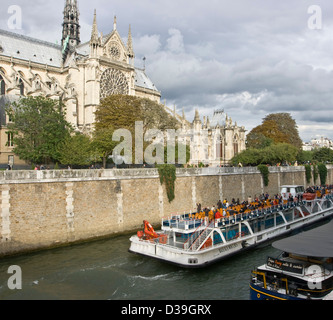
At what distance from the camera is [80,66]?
4841cm

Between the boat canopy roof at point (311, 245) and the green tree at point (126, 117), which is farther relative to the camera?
the green tree at point (126, 117)

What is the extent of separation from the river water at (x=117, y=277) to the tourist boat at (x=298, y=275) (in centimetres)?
178

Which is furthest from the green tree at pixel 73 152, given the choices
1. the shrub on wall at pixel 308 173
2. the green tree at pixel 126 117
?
the shrub on wall at pixel 308 173

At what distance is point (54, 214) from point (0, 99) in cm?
2384

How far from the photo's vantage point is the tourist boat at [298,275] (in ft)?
32.8

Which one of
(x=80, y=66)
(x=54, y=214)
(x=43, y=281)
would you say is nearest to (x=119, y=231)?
(x=54, y=214)

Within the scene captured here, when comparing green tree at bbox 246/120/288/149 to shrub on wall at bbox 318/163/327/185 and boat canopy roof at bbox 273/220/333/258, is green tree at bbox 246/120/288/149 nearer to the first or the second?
shrub on wall at bbox 318/163/327/185

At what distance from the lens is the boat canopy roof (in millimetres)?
10430

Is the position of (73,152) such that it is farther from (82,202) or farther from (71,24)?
(71,24)

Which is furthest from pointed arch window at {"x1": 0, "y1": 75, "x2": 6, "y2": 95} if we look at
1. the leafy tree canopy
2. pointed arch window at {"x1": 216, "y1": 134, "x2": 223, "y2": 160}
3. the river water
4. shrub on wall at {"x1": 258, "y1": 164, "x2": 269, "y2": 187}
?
the leafy tree canopy

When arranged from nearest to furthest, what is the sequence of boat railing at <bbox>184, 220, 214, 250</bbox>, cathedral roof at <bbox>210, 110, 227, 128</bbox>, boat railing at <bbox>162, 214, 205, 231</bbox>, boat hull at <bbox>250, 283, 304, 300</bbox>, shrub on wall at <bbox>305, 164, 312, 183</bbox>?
boat hull at <bbox>250, 283, 304, 300</bbox>
boat railing at <bbox>184, 220, 214, 250</bbox>
boat railing at <bbox>162, 214, 205, 231</bbox>
shrub on wall at <bbox>305, 164, 312, 183</bbox>
cathedral roof at <bbox>210, 110, 227, 128</bbox>

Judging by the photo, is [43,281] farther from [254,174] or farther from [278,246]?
[254,174]

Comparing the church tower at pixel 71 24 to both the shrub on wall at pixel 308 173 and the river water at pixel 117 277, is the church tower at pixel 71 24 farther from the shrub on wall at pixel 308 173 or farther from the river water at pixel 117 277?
the river water at pixel 117 277
